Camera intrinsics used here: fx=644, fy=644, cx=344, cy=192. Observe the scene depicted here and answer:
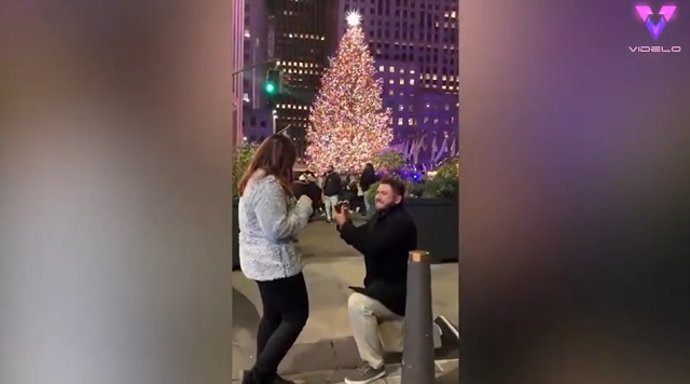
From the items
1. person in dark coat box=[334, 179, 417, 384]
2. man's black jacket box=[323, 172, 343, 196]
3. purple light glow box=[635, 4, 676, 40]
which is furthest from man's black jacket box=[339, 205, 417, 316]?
purple light glow box=[635, 4, 676, 40]

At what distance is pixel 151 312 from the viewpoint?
1863 mm

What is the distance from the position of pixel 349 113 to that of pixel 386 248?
462 mm

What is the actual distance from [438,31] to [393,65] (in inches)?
7.1

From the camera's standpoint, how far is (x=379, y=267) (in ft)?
7.09

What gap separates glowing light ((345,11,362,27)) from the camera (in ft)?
6.81

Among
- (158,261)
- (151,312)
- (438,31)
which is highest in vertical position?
(438,31)

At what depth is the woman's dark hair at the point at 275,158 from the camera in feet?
6.43

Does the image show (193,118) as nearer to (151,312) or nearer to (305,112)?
(305,112)

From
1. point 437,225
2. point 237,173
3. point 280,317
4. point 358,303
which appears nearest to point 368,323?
point 358,303

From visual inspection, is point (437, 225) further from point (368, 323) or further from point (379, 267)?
point (368, 323)

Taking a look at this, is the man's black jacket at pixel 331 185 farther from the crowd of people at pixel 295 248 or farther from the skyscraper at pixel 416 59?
the skyscraper at pixel 416 59

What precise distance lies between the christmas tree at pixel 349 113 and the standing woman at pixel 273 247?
11cm

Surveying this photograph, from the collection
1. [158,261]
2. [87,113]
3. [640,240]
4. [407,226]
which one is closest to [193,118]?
[87,113]

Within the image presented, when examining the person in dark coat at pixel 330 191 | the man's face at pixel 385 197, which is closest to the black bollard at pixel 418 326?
the man's face at pixel 385 197
